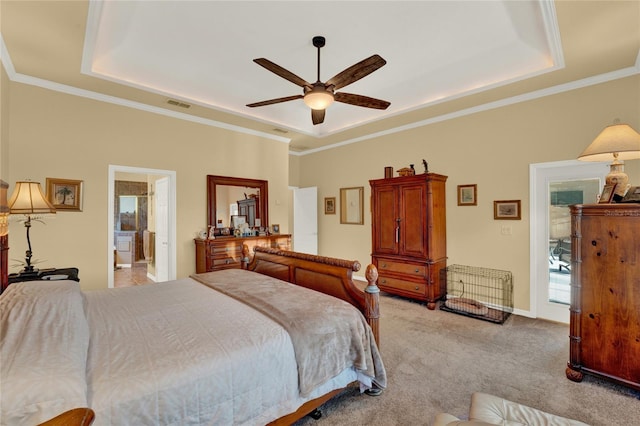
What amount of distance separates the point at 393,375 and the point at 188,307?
5.74 ft

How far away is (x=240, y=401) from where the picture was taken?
147 cm

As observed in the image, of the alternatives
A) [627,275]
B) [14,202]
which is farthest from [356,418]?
[14,202]

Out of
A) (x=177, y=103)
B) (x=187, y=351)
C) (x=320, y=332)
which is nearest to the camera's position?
(x=187, y=351)

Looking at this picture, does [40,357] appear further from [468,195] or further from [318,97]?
[468,195]

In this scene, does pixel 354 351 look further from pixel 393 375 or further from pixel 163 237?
pixel 163 237

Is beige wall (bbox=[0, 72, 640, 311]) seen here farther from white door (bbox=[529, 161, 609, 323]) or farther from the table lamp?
the table lamp

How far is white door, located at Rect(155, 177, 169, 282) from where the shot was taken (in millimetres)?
4746

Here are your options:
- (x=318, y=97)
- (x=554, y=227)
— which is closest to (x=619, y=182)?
(x=554, y=227)

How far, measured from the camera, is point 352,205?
6055mm

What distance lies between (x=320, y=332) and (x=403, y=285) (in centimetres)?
292

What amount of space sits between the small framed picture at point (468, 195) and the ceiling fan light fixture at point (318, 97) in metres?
2.76

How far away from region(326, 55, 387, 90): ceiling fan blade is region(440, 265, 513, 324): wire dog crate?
3179 mm

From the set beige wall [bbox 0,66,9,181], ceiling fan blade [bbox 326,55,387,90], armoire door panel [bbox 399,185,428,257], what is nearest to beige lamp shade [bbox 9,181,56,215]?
beige wall [bbox 0,66,9,181]

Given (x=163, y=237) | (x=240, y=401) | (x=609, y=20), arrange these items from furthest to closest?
(x=163, y=237)
(x=609, y=20)
(x=240, y=401)
